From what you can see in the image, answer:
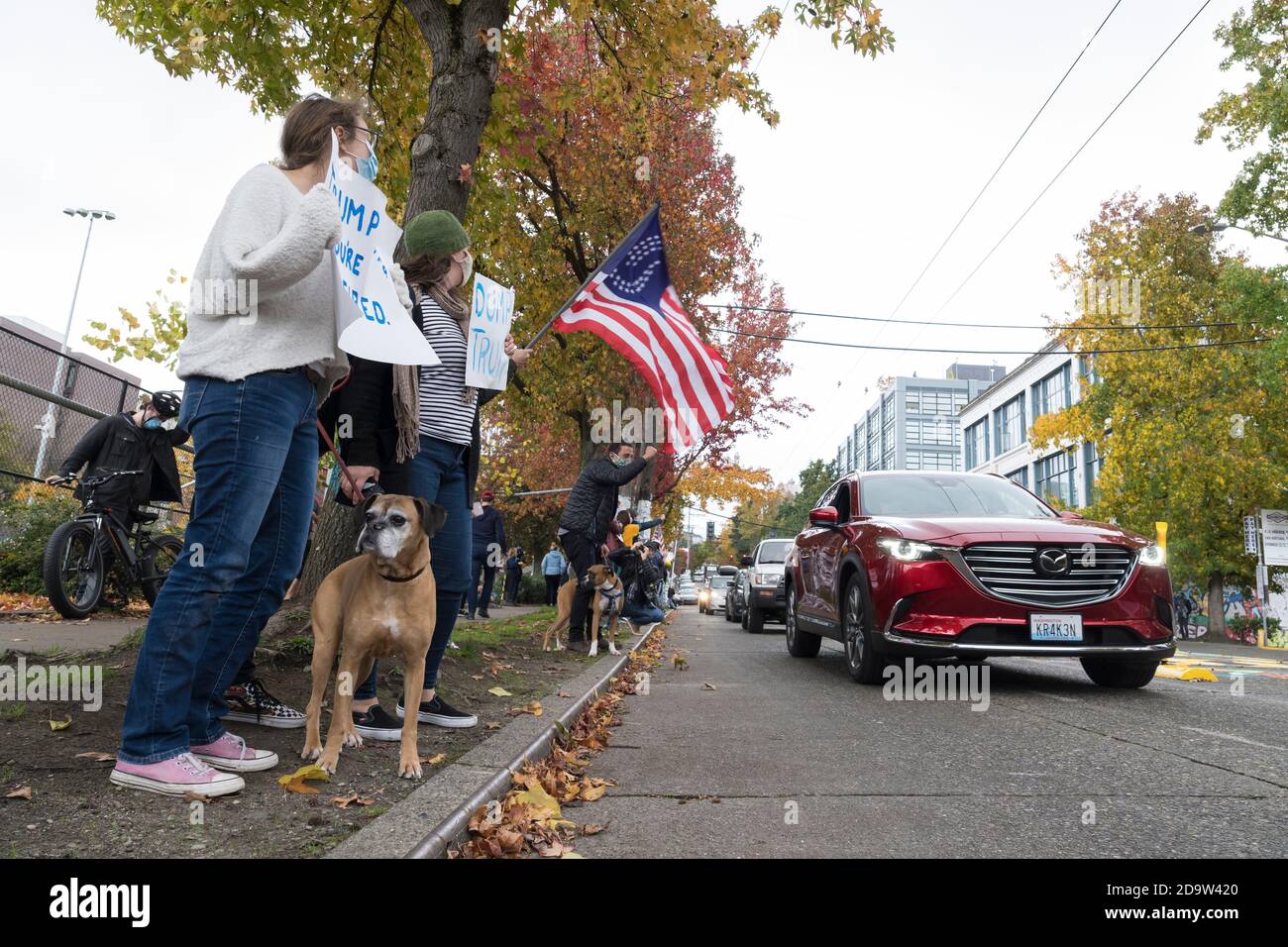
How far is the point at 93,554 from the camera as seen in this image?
25.8 feet

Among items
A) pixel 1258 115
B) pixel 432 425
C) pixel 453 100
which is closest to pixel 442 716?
pixel 432 425

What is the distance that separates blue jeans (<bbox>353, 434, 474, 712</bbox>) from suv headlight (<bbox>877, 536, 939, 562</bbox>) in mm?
3495

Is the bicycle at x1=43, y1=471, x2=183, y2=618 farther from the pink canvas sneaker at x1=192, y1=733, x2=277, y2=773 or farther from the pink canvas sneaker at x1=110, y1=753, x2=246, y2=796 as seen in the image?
the pink canvas sneaker at x1=110, y1=753, x2=246, y2=796

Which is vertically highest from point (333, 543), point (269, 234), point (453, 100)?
point (453, 100)

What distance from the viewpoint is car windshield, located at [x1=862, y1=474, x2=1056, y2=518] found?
7453 mm

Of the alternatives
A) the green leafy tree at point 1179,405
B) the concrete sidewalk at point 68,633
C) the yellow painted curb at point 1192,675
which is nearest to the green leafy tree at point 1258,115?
the green leafy tree at point 1179,405

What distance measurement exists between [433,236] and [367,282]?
740 mm

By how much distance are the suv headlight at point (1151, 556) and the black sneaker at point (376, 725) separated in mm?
5288

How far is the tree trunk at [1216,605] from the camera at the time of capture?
2748 cm

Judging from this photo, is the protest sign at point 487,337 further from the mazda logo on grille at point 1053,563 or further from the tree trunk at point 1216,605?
the tree trunk at point 1216,605

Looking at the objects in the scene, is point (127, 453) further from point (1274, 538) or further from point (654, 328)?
point (1274, 538)
